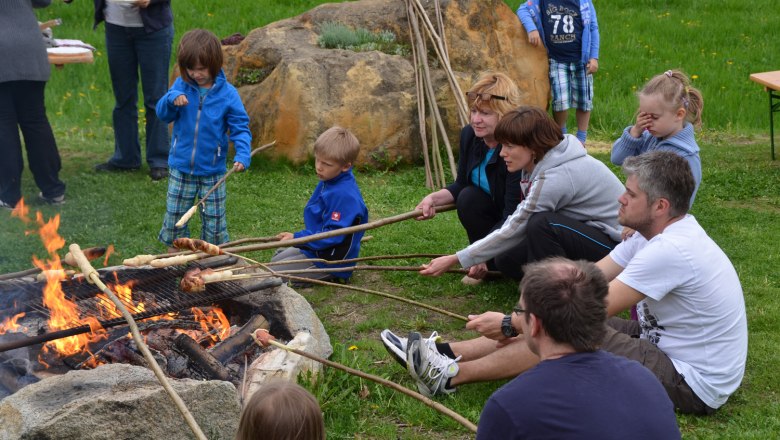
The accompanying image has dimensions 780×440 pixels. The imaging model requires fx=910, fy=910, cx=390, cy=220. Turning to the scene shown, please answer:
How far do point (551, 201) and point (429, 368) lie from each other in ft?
4.22

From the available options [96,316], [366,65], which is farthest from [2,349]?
[366,65]

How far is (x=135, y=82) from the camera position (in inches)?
351

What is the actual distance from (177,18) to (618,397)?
42.7ft

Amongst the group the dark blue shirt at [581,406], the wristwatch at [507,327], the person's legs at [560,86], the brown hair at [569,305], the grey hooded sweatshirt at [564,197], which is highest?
the brown hair at [569,305]

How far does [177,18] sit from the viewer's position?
1452 cm

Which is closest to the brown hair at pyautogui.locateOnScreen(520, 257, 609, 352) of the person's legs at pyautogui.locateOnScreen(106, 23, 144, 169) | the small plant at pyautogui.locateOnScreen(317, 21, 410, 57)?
the person's legs at pyautogui.locateOnScreen(106, 23, 144, 169)

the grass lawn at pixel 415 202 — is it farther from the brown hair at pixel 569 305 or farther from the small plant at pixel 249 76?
the brown hair at pixel 569 305

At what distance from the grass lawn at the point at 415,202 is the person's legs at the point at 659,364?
0.31ft

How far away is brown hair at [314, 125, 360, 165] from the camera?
601 centimetres

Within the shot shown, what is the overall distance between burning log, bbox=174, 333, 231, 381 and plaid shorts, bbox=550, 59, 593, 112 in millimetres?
6085

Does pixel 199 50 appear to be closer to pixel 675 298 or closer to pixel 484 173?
pixel 484 173

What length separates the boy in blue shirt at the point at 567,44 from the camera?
31.2ft

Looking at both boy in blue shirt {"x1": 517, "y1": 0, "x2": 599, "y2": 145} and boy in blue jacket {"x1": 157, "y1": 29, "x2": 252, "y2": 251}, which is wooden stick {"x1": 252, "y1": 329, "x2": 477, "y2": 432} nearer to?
boy in blue jacket {"x1": 157, "y1": 29, "x2": 252, "y2": 251}

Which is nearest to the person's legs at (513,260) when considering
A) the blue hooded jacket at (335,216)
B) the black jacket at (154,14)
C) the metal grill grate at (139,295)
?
the blue hooded jacket at (335,216)
